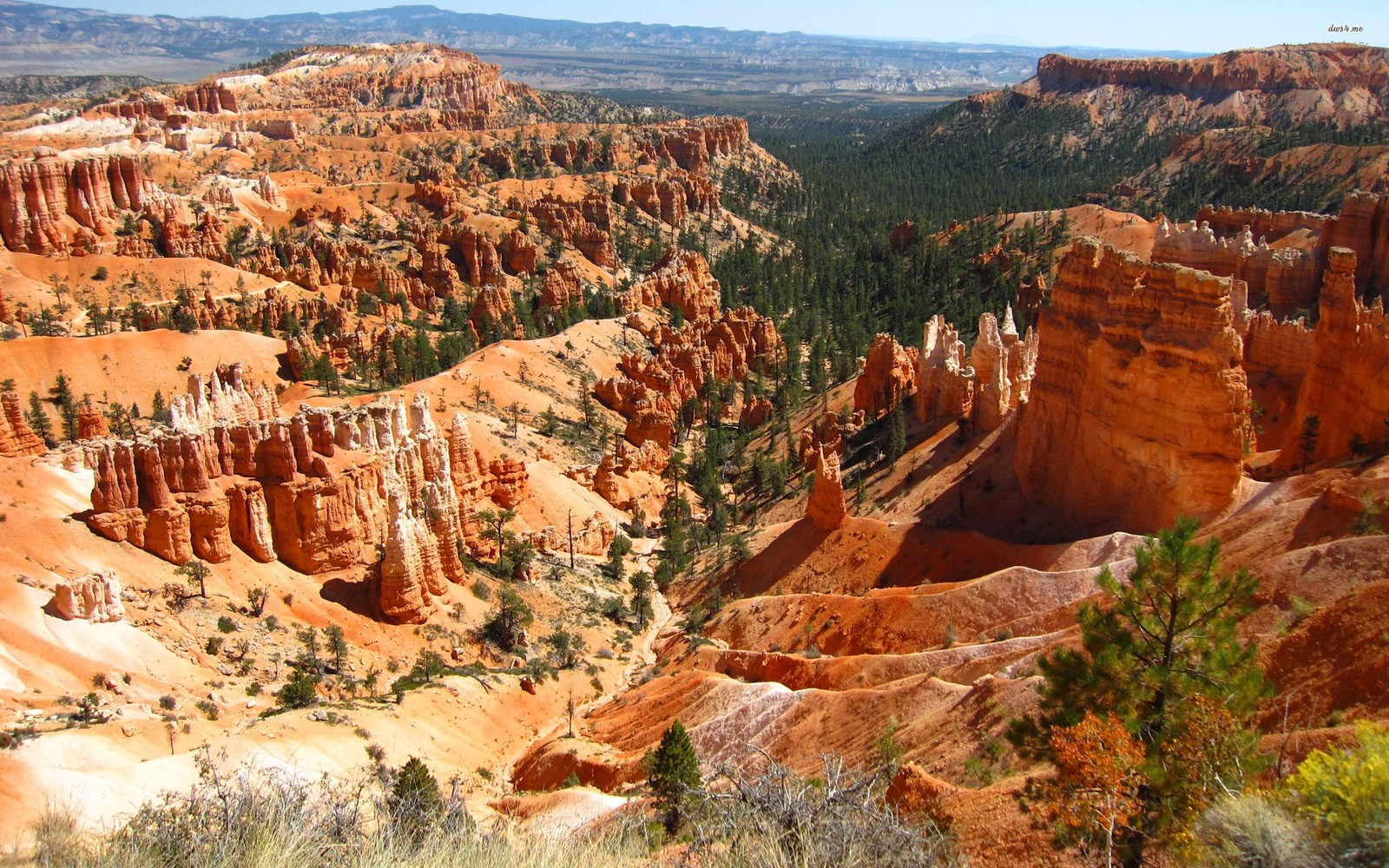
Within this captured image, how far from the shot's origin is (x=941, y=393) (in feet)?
159

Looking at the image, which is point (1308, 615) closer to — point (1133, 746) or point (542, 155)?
point (1133, 746)

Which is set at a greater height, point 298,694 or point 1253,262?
point 1253,262

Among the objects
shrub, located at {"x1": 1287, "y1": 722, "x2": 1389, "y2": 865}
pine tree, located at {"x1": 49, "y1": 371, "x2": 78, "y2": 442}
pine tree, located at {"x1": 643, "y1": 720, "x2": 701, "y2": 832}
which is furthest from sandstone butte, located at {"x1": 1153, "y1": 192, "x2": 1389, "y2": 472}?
pine tree, located at {"x1": 49, "y1": 371, "x2": 78, "y2": 442}

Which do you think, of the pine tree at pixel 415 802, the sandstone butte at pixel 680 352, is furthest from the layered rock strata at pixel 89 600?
the sandstone butte at pixel 680 352

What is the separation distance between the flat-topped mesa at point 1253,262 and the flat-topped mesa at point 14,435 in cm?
5737

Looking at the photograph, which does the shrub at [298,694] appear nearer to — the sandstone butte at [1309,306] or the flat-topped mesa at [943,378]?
the sandstone butte at [1309,306]

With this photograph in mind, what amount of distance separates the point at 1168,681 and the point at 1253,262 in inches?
2258

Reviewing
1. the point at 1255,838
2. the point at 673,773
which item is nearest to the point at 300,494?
the point at 673,773

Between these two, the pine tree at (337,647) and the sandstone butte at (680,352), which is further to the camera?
the sandstone butte at (680,352)

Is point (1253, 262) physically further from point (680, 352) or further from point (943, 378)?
point (680, 352)

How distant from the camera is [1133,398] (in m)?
31.3

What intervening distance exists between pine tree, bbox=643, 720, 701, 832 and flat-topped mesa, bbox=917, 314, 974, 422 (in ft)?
96.6

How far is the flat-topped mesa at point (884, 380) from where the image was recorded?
55.1 m

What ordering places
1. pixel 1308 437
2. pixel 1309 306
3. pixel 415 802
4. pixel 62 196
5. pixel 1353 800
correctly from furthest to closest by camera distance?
pixel 62 196
pixel 1309 306
pixel 1308 437
pixel 415 802
pixel 1353 800
